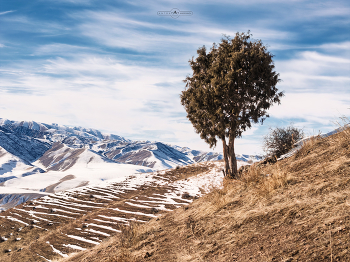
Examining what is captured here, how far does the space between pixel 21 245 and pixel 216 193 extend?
1469 cm

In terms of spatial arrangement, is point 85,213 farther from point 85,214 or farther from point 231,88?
point 231,88

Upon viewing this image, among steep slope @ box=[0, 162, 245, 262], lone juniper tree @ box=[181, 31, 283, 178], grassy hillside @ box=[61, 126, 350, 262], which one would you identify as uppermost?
lone juniper tree @ box=[181, 31, 283, 178]

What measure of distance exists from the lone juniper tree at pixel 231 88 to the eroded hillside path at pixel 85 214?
3.98 meters

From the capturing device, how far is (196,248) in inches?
198

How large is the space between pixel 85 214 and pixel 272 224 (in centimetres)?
1752

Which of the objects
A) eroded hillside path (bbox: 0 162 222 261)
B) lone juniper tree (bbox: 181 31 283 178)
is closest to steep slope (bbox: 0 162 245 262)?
eroded hillside path (bbox: 0 162 222 261)

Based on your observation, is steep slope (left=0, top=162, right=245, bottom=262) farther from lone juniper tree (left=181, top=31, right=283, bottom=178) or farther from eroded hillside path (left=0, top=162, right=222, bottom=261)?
lone juniper tree (left=181, top=31, right=283, bottom=178)

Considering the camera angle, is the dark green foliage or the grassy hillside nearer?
the grassy hillside

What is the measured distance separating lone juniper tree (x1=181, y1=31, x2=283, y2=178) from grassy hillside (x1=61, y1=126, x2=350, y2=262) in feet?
19.9

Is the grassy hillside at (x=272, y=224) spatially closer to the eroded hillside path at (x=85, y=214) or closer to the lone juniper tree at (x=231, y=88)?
the eroded hillside path at (x=85, y=214)

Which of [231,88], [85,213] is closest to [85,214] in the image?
[85,213]

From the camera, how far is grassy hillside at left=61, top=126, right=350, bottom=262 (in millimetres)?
3607

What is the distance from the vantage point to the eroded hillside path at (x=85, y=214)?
45.7 ft

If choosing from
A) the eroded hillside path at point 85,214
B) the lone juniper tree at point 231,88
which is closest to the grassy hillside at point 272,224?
the eroded hillside path at point 85,214
